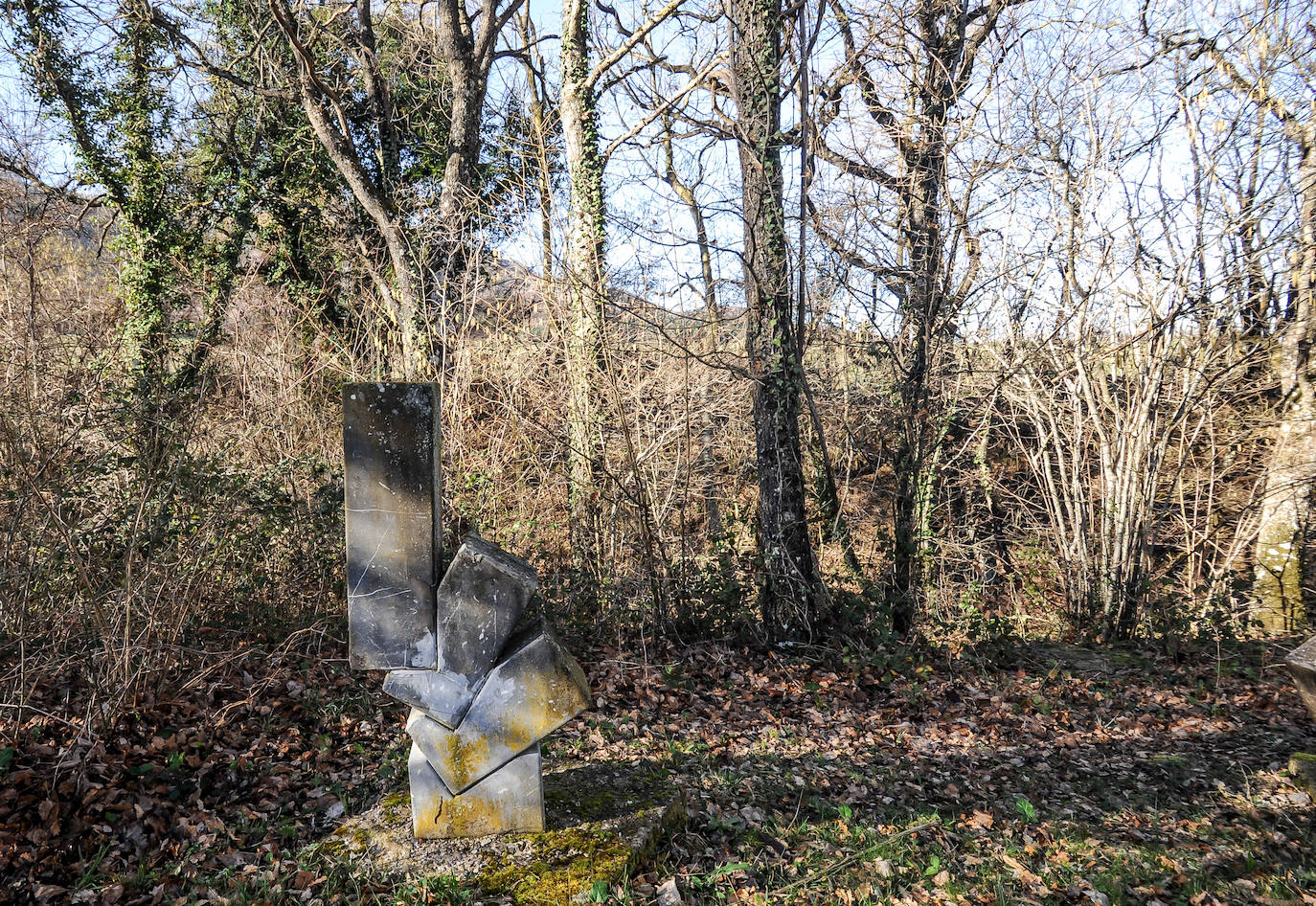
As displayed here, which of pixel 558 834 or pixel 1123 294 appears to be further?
pixel 1123 294

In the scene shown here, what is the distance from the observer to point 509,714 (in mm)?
3297

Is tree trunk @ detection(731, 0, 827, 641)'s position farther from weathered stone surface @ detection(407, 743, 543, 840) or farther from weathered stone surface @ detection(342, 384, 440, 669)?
weathered stone surface @ detection(342, 384, 440, 669)

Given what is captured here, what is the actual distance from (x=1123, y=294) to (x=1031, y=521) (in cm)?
273

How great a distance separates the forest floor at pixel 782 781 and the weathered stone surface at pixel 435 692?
0.66m

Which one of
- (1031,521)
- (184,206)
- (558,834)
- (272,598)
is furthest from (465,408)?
(184,206)

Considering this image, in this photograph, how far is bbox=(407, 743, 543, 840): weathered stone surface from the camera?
336 cm

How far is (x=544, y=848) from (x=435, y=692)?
2.73 ft

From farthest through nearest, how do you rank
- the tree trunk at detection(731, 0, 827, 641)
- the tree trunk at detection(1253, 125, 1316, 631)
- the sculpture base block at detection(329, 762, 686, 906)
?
the tree trunk at detection(1253, 125, 1316, 631)
the tree trunk at detection(731, 0, 827, 641)
the sculpture base block at detection(329, 762, 686, 906)

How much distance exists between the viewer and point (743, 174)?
6930mm

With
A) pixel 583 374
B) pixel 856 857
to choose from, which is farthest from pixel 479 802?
pixel 583 374

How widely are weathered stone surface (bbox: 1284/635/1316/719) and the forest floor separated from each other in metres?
0.62

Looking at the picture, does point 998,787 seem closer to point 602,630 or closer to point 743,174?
point 602,630

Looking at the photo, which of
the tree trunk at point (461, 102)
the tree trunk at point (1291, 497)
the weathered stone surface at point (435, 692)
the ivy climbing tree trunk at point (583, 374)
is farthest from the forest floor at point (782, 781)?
the tree trunk at point (461, 102)

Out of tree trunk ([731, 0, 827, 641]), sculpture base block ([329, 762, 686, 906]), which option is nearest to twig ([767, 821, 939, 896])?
sculpture base block ([329, 762, 686, 906])
